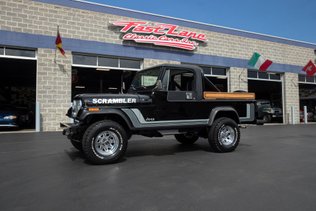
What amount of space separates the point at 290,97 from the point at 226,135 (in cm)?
1707

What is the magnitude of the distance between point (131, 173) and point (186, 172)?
1034mm

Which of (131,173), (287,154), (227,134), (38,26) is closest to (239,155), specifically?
(227,134)

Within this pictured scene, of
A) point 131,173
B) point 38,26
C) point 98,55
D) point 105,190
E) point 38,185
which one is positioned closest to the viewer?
point 105,190

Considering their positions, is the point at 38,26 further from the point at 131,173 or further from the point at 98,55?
the point at 131,173

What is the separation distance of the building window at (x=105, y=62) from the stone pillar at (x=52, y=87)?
70 cm

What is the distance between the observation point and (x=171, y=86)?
6723 millimetres

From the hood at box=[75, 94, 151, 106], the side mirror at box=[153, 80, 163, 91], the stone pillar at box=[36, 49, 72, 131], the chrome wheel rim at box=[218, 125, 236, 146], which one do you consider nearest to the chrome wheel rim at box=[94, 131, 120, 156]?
the hood at box=[75, 94, 151, 106]

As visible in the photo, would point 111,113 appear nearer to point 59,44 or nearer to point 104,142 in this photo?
point 104,142

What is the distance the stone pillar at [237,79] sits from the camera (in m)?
19.3

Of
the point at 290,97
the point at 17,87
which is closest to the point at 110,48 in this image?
the point at 290,97

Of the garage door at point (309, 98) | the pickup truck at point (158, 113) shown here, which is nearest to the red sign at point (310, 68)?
the garage door at point (309, 98)

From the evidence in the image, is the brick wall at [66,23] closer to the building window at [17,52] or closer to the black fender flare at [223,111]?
the building window at [17,52]

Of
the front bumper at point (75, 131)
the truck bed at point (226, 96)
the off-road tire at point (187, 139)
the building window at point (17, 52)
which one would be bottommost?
the off-road tire at point (187, 139)

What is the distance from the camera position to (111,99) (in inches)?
233
